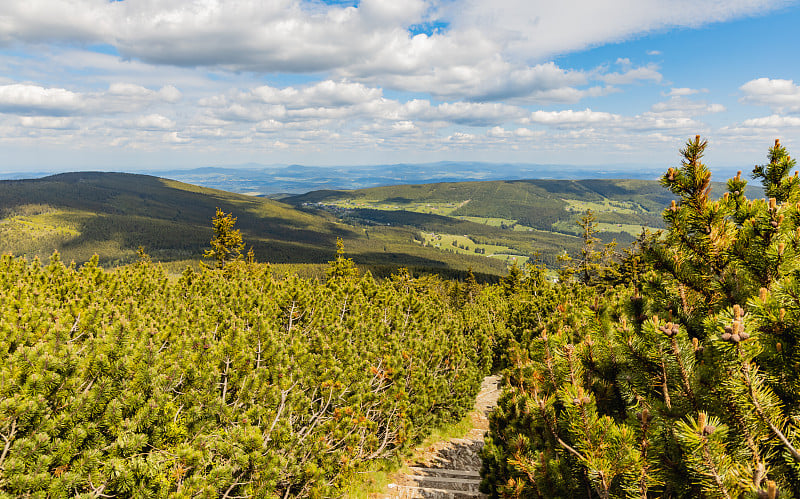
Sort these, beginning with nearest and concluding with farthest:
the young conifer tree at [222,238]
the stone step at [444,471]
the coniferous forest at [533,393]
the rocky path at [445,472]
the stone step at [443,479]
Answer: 1. the coniferous forest at [533,393]
2. the rocky path at [445,472]
3. the stone step at [443,479]
4. the stone step at [444,471]
5. the young conifer tree at [222,238]

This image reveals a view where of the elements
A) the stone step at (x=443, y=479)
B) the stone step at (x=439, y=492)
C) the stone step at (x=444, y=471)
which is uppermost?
the stone step at (x=439, y=492)

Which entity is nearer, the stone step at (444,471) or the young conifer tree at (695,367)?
the young conifer tree at (695,367)

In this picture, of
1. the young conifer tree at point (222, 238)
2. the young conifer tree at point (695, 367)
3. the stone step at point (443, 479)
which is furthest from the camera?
the young conifer tree at point (222, 238)

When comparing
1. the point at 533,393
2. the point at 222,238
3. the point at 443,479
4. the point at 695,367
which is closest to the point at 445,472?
the point at 443,479

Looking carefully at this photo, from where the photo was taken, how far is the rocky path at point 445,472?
33.1 feet

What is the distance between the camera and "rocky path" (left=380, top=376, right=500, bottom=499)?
10.1 meters

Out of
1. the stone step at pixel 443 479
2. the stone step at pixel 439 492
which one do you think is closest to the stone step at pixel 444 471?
the stone step at pixel 443 479

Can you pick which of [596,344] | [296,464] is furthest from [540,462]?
[296,464]

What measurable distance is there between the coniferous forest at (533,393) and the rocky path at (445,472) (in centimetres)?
114

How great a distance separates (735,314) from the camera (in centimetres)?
279

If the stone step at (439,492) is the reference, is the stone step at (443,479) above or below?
below

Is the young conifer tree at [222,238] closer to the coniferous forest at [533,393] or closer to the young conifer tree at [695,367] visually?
the coniferous forest at [533,393]

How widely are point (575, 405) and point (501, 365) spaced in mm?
16818

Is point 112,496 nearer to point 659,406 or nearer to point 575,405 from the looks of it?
point 575,405
